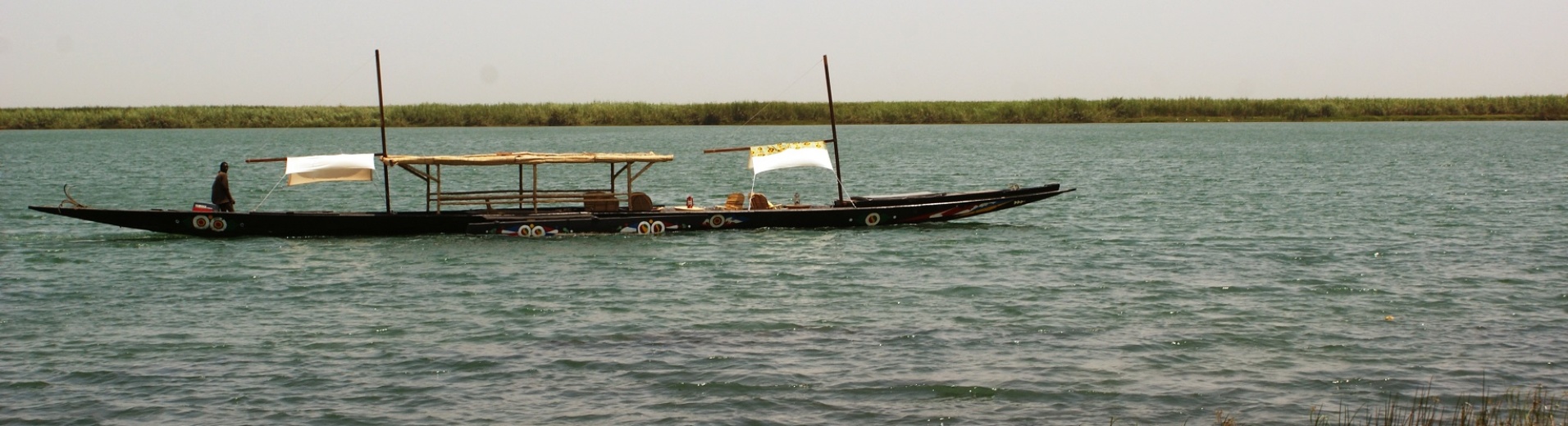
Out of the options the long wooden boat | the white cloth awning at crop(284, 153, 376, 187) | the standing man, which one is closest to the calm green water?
the long wooden boat

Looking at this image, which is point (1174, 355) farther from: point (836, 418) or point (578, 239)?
point (578, 239)

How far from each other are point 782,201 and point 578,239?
59.7ft

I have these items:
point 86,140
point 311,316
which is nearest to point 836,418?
point 311,316

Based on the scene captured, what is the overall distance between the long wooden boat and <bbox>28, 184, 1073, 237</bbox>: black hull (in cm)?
2

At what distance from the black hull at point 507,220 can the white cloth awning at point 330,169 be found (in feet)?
2.64

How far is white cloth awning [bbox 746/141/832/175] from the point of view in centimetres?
3312

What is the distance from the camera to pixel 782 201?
49.0 metres

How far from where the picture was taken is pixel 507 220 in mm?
31438

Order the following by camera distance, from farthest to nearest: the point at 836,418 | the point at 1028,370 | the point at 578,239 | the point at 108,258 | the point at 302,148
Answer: the point at 302,148
the point at 578,239
the point at 108,258
the point at 1028,370
the point at 836,418

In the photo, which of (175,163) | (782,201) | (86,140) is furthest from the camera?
(86,140)

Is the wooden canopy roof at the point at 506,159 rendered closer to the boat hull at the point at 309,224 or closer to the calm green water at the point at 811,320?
the boat hull at the point at 309,224

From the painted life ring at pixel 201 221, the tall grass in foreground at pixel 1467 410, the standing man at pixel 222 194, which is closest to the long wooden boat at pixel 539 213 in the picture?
the painted life ring at pixel 201 221

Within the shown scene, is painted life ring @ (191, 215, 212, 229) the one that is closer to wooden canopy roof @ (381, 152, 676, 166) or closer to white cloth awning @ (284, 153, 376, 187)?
white cloth awning @ (284, 153, 376, 187)

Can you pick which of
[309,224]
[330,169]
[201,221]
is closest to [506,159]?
[330,169]
